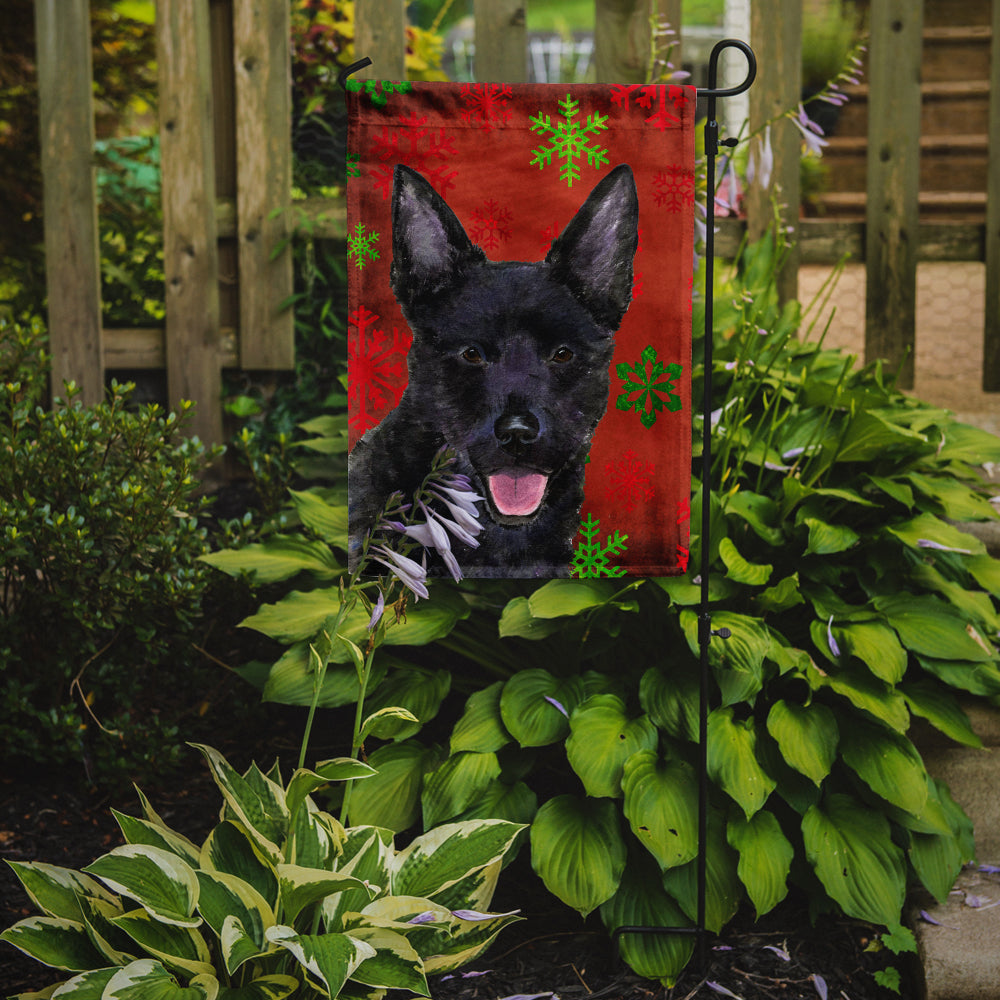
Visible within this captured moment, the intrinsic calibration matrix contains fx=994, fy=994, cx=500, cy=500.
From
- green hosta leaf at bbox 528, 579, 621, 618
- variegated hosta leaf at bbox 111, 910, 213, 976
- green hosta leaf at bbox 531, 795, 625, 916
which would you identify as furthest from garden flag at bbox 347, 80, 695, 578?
variegated hosta leaf at bbox 111, 910, 213, 976

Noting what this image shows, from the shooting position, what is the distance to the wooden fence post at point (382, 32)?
10.7ft

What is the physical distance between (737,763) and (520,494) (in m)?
0.71

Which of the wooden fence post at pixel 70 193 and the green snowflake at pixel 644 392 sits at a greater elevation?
the wooden fence post at pixel 70 193

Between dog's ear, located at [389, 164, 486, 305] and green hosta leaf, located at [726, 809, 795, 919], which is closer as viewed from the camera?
dog's ear, located at [389, 164, 486, 305]

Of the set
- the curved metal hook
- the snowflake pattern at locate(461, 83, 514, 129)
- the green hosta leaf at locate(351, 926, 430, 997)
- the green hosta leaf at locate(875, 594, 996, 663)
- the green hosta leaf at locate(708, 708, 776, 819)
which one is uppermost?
the curved metal hook

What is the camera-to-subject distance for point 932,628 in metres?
2.25

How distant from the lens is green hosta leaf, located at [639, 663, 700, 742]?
2098 millimetres

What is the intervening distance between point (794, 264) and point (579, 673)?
6.24 ft

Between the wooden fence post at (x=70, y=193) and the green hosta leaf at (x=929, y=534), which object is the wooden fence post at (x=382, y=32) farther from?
the green hosta leaf at (x=929, y=534)

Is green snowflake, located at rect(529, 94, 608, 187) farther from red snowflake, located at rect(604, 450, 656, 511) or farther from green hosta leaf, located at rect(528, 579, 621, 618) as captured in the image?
green hosta leaf, located at rect(528, 579, 621, 618)

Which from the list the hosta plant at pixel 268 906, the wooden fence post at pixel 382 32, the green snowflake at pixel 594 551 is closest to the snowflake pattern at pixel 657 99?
the green snowflake at pixel 594 551

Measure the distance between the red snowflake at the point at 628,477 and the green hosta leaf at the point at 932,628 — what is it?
2.43 ft

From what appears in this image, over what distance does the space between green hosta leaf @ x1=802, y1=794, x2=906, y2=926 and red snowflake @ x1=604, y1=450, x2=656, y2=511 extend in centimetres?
77

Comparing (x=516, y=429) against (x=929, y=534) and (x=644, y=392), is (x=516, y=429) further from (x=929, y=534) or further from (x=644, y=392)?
(x=929, y=534)
